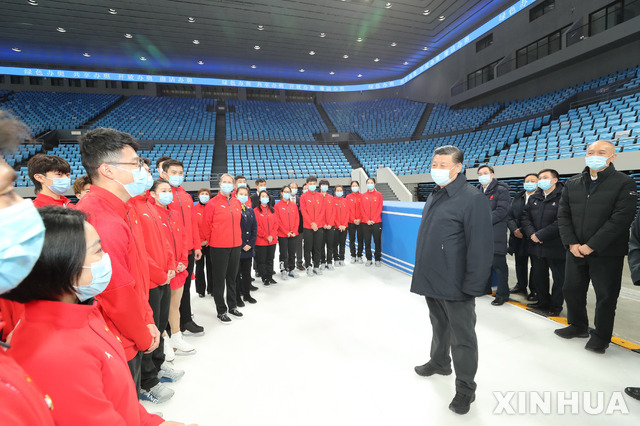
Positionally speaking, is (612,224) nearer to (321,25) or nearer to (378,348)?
(378,348)

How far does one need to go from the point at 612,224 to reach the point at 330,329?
2809 mm

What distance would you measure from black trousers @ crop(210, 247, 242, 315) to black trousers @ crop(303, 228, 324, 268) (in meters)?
2.12

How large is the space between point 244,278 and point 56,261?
3.50 m

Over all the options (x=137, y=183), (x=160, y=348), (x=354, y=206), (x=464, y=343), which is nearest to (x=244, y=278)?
(x=160, y=348)

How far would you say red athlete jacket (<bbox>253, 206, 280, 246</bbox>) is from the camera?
4670 millimetres

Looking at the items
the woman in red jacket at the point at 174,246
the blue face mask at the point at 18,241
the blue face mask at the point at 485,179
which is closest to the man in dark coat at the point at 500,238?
the blue face mask at the point at 485,179

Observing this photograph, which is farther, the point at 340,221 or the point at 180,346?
the point at 340,221

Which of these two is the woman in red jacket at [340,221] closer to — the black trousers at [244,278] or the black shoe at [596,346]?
the black trousers at [244,278]

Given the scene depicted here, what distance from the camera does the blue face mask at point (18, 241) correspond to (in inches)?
21.5

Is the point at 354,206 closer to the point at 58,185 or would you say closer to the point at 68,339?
the point at 58,185

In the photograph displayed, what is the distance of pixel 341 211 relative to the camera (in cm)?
597

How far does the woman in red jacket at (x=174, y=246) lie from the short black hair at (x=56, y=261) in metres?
1.94

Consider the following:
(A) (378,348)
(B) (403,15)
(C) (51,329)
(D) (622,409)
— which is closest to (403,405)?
(A) (378,348)

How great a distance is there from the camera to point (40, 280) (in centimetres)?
72
